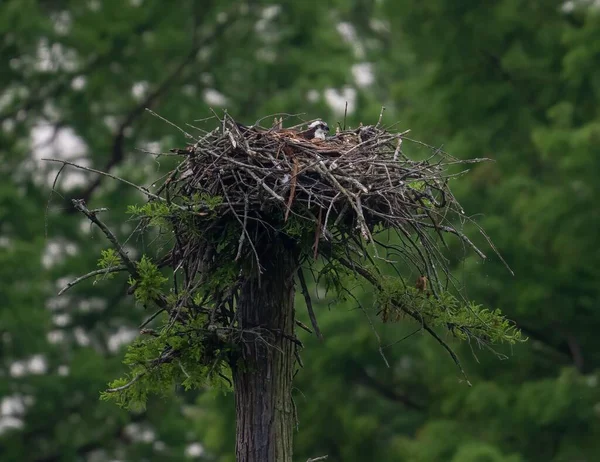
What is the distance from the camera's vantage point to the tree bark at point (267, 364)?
586 centimetres

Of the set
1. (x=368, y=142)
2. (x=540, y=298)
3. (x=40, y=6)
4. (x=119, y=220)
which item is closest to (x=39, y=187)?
(x=119, y=220)

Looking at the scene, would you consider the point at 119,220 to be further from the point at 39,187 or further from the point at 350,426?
the point at 350,426

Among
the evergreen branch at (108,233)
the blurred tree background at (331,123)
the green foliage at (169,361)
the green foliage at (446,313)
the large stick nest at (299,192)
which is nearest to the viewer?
the evergreen branch at (108,233)

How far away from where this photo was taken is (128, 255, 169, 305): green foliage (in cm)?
585

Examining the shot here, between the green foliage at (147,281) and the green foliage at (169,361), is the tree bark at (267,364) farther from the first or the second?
the green foliage at (147,281)

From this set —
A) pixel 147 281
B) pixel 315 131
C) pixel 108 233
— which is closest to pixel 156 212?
pixel 108 233

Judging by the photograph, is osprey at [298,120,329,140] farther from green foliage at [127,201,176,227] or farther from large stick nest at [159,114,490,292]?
green foliage at [127,201,176,227]

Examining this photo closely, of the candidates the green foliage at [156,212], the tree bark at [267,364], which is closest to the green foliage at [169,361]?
the tree bark at [267,364]

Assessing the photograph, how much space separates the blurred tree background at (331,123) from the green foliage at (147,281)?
5000 mm

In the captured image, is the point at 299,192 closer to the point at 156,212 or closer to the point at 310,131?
the point at 156,212

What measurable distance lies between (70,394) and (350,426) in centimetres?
393

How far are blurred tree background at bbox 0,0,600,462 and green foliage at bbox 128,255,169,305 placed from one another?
5.00 m

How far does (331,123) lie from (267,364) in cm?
1216

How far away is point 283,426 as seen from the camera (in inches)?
232
